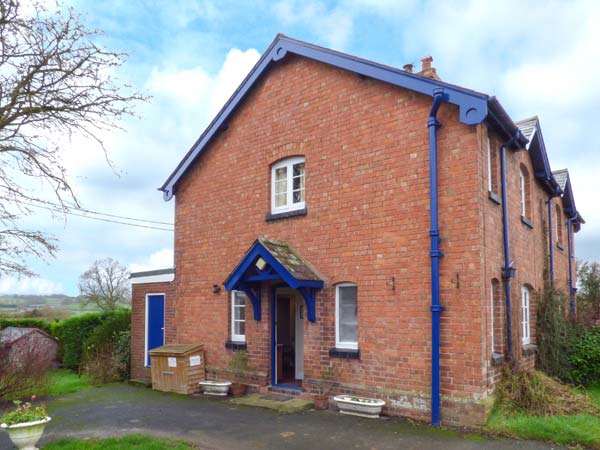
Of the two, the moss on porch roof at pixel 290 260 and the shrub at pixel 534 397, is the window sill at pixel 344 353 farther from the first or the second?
the shrub at pixel 534 397

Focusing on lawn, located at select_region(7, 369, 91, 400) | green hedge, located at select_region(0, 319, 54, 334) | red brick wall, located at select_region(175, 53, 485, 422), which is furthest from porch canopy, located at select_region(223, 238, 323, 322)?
green hedge, located at select_region(0, 319, 54, 334)

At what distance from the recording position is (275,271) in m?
10.8

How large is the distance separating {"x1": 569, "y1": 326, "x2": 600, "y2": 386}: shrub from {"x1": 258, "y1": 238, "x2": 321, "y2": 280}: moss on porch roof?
21.2ft

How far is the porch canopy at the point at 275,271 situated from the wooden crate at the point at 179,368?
2348 mm

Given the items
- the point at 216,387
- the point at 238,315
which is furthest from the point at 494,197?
the point at 216,387

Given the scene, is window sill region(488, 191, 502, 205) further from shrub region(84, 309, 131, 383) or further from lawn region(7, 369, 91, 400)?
shrub region(84, 309, 131, 383)

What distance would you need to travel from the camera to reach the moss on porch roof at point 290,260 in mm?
10520

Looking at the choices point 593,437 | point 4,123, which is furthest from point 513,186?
point 4,123

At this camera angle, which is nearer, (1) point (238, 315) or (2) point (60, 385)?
(1) point (238, 315)

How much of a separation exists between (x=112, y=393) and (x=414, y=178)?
9.05m

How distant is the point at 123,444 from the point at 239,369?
4672 mm

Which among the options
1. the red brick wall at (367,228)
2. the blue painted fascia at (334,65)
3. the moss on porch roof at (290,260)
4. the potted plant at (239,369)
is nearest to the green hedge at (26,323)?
the red brick wall at (367,228)

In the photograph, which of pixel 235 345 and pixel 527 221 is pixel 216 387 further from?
pixel 527 221

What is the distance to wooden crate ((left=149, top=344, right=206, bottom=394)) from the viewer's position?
1260cm
